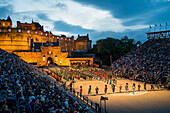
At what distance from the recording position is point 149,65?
102 ft

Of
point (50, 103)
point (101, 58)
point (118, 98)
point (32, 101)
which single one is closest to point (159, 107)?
point (118, 98)

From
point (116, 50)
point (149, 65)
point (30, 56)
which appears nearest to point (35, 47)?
point (30, 56)

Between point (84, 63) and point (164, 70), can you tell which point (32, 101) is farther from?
point (84, 63)

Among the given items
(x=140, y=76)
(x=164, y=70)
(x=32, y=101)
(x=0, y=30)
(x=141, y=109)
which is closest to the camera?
(x=32, y=101)

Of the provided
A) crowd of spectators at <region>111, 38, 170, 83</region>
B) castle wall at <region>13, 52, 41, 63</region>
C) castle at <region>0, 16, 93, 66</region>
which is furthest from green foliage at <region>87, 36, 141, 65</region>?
castle wall at <region>13, 52, 41, 63</region>

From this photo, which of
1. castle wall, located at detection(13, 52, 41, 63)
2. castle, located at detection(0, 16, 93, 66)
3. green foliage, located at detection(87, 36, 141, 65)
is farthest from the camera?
green foliage, located at detection(87, 36, 141, 65)

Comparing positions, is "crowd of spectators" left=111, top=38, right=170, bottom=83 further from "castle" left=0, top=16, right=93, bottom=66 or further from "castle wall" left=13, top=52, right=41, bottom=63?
"castle wall" left=13, top=52, right=41, bottom=63

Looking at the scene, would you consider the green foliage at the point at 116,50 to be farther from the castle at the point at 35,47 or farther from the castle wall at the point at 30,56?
the castle wall at the point at 30,56

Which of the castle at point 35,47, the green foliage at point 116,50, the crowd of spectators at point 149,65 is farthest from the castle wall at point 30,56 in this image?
the crowd of spectators at point 149,65

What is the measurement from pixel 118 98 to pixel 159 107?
4.56 meters

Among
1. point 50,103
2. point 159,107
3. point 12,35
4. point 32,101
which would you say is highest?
point 12,35

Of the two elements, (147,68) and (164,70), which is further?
(147,68)

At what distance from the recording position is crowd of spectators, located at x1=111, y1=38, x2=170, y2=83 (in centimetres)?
2744

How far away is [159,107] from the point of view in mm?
13914
